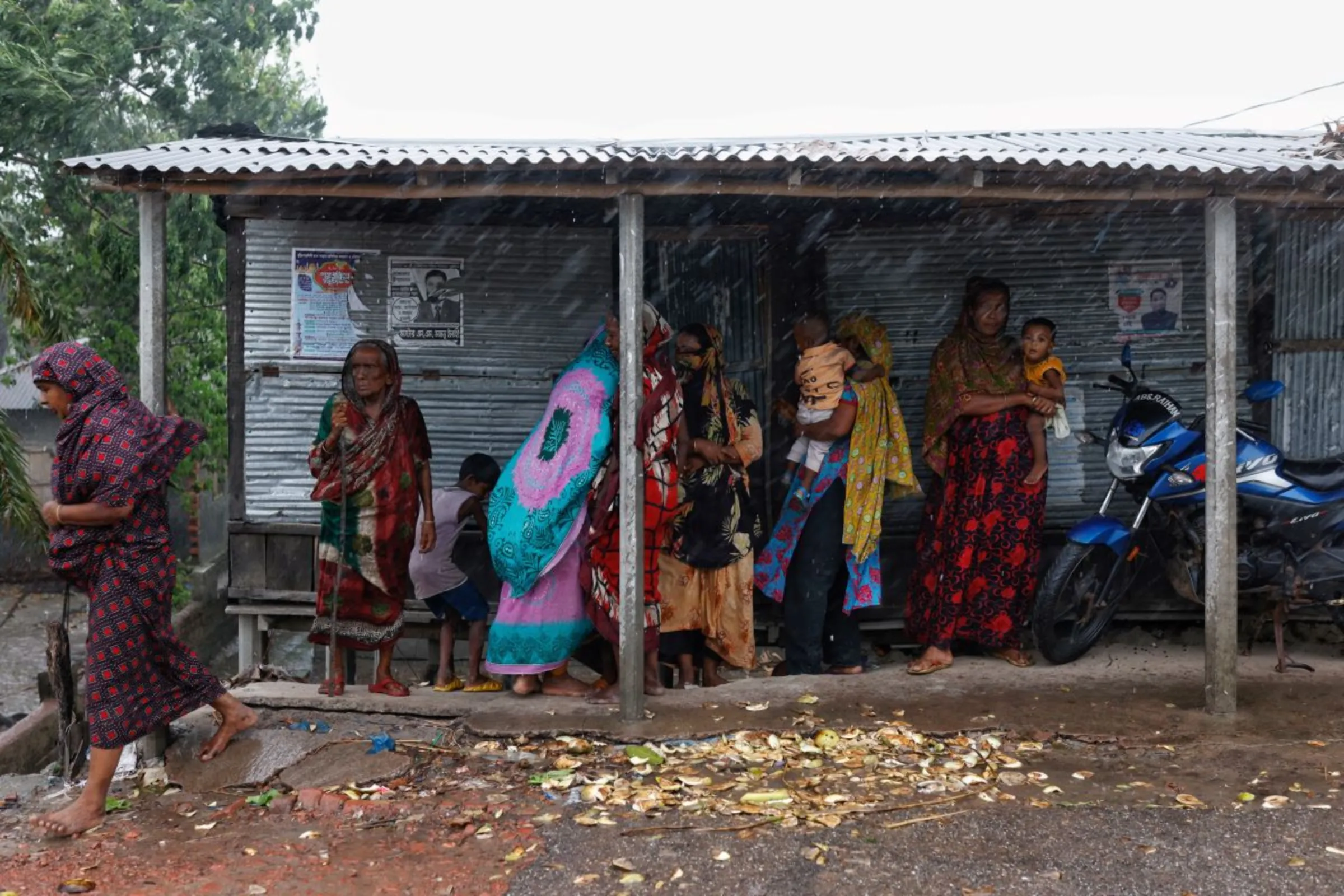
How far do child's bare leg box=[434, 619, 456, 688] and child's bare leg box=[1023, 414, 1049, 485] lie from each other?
9.98 ft

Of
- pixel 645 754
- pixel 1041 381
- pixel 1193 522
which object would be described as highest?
pixel 1041 381

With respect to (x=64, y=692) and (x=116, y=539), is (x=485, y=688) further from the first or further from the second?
(x=116, y=539)

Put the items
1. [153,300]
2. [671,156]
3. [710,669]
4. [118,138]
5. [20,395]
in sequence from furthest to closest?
1. [20,395]
2. [118,138]
3. [710,669]
4. [153,300]
5. [671,156]

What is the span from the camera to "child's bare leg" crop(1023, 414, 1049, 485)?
6.03 m

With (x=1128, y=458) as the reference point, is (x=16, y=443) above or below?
above

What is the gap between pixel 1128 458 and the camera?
5887mm

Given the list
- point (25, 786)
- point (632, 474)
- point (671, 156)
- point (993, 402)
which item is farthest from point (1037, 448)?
point (25, 786)

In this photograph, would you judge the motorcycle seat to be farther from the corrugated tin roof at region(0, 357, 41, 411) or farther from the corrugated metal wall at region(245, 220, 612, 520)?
the corrugated tin roof at region(0, 357, 41, 411)

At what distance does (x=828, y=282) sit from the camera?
6.87 m

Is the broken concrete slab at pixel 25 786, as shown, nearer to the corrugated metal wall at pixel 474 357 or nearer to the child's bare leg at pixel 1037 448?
the corrugated metal wall at pixel 474 357

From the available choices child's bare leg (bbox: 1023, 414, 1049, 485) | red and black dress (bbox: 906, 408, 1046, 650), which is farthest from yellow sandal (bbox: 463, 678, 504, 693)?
child's bare leg (bbox: 1023, 414, 1049, 485)

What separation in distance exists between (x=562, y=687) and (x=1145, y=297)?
3.92 m

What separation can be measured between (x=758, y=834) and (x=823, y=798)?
430 millimetres

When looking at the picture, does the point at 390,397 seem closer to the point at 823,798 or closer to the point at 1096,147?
the point at 823,798
